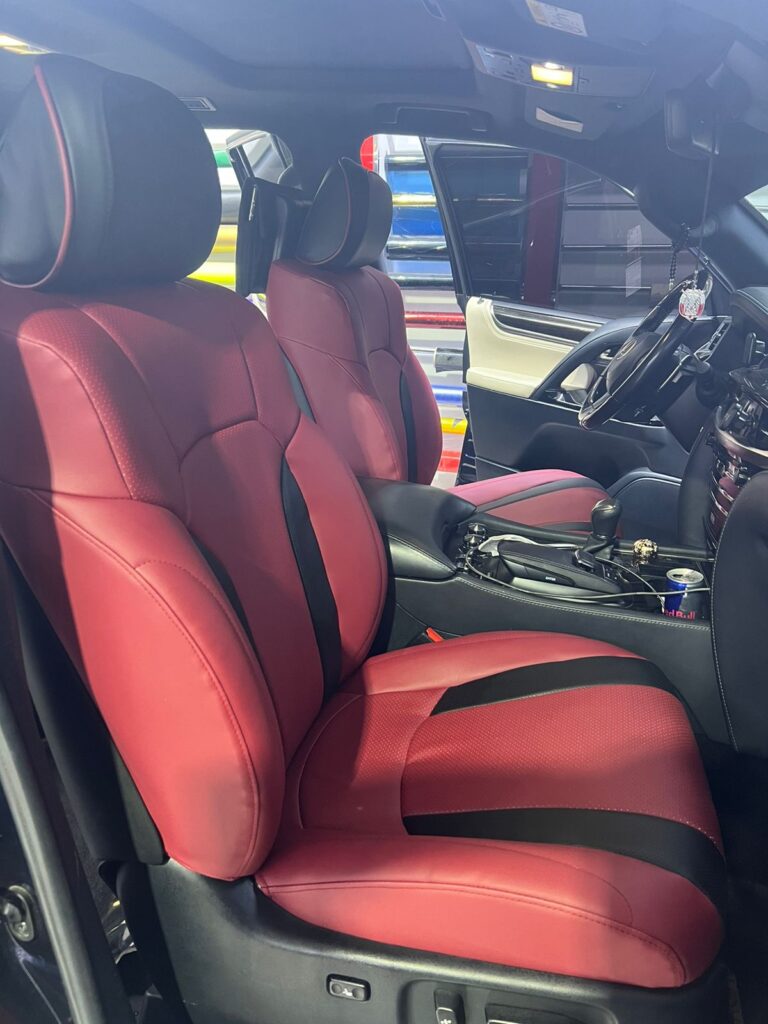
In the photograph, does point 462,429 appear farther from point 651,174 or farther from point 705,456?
point 705,456

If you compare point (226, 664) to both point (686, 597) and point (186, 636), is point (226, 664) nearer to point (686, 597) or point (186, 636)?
point (186, 636)

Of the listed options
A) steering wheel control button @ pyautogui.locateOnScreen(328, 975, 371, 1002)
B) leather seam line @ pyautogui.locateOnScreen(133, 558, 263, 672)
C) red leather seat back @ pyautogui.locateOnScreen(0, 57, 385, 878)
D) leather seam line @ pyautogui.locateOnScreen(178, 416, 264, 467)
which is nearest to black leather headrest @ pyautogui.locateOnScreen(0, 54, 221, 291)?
red leather seat back @ pyautogui.locateOnScreen(0, 57, 385, 878)

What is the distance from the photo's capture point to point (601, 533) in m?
1.41

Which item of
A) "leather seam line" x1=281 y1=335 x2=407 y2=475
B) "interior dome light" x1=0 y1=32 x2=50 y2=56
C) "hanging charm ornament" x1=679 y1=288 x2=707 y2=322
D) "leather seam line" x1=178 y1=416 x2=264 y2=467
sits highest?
"interior dome light" x1=0 y1=32 x2=50 y2=56

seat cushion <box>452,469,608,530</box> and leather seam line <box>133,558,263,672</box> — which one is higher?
leather seam line <box>133,558,263,672</box>

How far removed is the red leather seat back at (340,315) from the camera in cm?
169

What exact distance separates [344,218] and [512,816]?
1.30 metres

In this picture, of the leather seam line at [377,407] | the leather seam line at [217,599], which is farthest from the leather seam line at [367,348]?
the leather seam line at [217,599]

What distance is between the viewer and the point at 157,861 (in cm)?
82

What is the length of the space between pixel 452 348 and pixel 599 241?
0.75 m

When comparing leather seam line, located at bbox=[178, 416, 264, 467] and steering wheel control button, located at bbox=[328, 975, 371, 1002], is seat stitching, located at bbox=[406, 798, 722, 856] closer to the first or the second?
steering wheel control button, located at bbox=[328, 975, 371, 1002]

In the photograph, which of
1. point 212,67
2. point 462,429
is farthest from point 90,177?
point 462,429

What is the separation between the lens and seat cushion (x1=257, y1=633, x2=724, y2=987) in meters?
0.72

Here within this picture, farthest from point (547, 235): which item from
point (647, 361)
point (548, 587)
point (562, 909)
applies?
point (562, 909)
